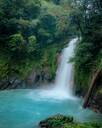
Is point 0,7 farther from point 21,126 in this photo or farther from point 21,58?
point 21,126

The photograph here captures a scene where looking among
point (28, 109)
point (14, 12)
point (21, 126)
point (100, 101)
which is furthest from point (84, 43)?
point (14, 12)

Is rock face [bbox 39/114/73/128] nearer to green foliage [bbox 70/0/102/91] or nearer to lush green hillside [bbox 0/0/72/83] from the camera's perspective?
green foliage [bbox 70/0/102/91]

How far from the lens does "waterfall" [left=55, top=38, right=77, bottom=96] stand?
64.0ft

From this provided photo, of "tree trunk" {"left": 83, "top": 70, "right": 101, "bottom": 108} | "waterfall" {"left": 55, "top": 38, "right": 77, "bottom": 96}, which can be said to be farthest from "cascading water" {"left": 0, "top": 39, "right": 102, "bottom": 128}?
"tree trunk" {"left": 83, "top": 70, "right": 101, "bottom": 108}

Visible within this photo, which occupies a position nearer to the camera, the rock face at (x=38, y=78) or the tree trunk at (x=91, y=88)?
the tree trunk at (x=91, y=88)

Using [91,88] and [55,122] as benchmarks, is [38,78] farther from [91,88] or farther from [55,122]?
[55,122]

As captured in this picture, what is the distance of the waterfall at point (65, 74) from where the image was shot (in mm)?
19500

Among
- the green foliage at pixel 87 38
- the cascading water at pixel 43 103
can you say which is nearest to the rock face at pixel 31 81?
the cascading water at pixel 43 103

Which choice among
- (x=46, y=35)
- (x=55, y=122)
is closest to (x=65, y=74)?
(x=46, y=35)

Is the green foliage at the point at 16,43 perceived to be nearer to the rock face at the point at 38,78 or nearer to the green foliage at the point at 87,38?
the rock face at the point at 38,78

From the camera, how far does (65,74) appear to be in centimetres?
2039

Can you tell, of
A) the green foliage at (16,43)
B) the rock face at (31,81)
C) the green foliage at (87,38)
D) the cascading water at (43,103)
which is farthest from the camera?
the green foliage at (16,43)

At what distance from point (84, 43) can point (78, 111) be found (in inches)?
162

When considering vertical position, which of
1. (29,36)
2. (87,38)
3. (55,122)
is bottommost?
(55,122)
